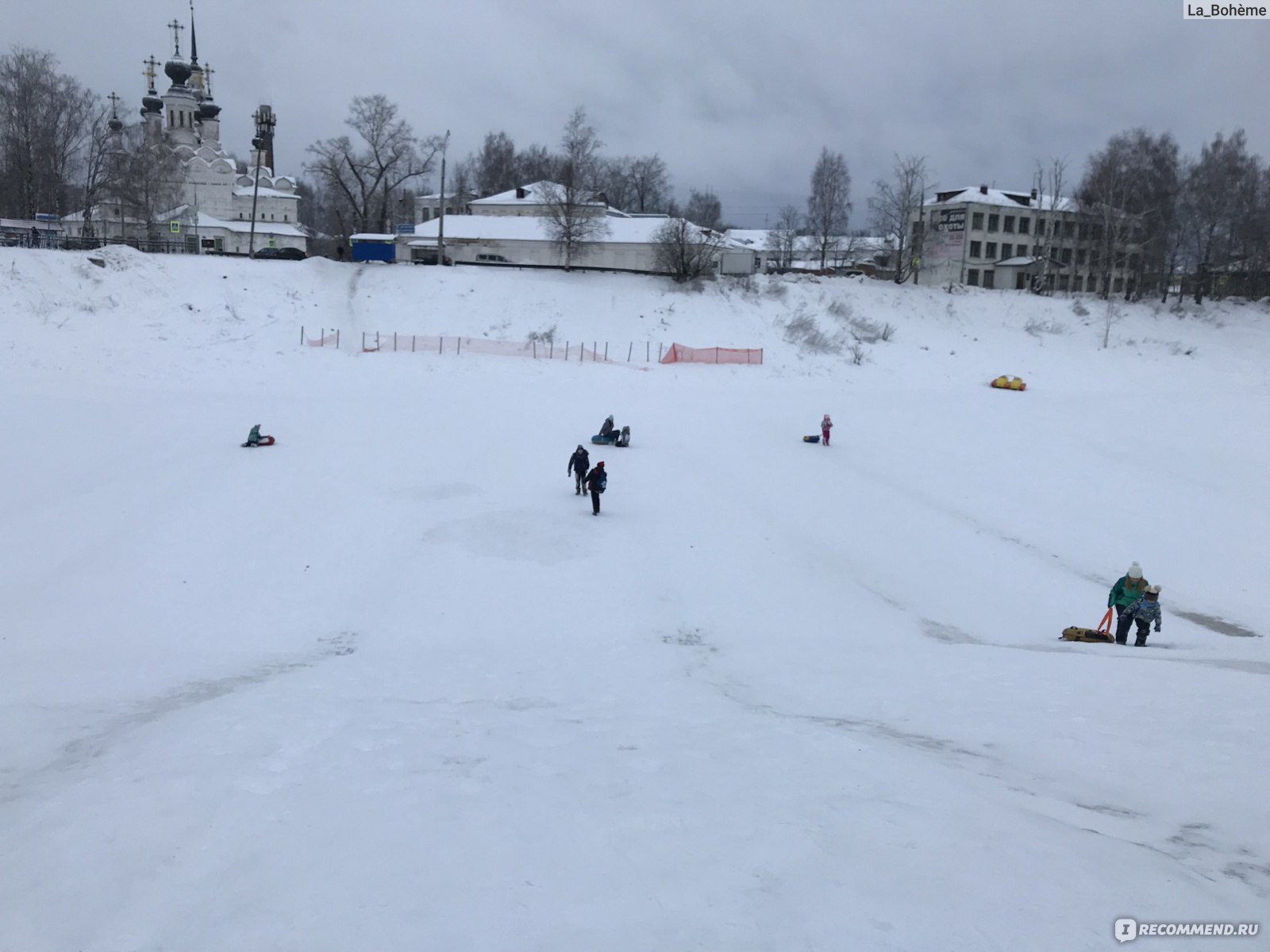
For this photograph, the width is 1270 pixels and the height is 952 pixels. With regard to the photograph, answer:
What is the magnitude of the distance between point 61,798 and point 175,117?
10183 cm

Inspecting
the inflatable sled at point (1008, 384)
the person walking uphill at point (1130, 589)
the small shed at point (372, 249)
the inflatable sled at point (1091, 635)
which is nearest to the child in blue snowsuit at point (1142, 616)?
the person walking uphill at point (1130, 589)

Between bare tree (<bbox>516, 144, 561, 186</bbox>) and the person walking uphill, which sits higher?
bare tree (<bbox>516, 144, 561, 186</bbox>)

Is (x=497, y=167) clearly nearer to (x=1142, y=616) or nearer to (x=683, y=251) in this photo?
(x=683, y=251)

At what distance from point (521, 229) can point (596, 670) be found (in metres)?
55.3

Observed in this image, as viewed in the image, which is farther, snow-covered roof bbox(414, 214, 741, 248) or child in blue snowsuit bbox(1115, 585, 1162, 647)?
snow-covered roof bbox(414, 214, 741, 248)

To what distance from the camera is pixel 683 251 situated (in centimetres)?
5566

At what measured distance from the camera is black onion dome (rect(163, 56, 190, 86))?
8756cm

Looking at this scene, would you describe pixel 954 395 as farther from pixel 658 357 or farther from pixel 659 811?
pixel 659 811

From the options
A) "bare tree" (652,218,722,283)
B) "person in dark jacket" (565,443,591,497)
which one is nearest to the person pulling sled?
"person in dark jacket" (565,443,591,497)

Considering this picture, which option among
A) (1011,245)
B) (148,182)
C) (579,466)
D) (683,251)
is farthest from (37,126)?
(1011,245)

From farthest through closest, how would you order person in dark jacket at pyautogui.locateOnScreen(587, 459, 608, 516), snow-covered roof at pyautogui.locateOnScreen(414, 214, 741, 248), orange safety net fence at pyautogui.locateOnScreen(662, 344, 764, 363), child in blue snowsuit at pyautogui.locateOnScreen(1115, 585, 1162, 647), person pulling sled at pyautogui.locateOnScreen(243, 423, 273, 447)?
snow-covered roof at pyautogui.locateOnScreen(414, 214, 741, 248), orange safety net fence at pyautogui.locateOnScreen(662, 344, 764, 363), person pulling sled at pyautogui.locateOnScreen(243, 423, 273, 447), person in dark jacket at pyautogui.locateOnScreen(587, 459, 608, 516), child in blue snowsuit at pyautogui.locateOnScreen(1115, 585, 1162, 647)

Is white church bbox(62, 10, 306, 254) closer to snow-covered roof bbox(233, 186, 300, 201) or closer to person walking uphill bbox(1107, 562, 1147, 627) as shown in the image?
snow-covered roof bbox(233, 186, 300, 201)

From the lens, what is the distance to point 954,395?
129 ft

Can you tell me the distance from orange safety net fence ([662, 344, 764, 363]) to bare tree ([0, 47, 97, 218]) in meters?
49.5
